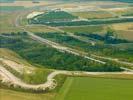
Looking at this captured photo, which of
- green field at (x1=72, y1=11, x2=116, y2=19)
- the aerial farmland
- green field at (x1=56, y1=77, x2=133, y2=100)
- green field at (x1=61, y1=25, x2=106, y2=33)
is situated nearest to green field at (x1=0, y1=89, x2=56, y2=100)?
the aerial farmland

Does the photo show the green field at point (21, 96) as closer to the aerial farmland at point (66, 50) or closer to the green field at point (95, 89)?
the aerial farmland at point (66, 50)

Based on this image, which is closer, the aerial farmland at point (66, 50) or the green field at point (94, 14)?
the aerial farmland at point (66, 50)

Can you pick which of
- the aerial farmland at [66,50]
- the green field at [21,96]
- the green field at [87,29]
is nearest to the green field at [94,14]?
the aerial farmland at [66,50]

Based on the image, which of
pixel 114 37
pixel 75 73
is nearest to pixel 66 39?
pixel 114 37

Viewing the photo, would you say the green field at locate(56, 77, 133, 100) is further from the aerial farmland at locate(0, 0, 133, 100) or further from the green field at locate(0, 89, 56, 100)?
the green field at locate(0, 89, 56, 100)

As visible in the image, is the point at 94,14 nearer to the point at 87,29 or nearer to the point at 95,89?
the point at 87,29

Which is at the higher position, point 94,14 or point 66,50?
point 66,50

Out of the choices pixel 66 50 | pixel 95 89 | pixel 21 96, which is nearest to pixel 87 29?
pixel 66 50

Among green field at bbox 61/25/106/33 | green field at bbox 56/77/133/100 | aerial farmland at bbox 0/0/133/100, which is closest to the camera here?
green field at bbox 56/77/133/100
